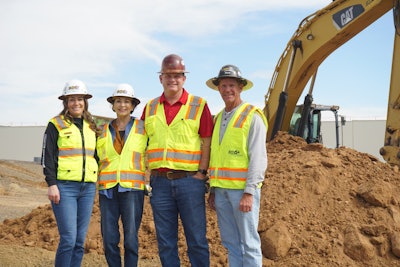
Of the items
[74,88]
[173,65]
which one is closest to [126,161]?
[74,88]

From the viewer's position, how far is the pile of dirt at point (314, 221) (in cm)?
575

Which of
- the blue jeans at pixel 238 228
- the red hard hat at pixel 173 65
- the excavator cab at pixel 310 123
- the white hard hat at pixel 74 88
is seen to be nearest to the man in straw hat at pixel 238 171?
the blue jeans at pixel 238 228

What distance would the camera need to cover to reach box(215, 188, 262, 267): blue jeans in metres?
3.95

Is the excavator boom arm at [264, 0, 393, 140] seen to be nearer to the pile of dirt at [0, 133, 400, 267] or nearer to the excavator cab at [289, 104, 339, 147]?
the excavator cab at [289, 104, 339, 147]

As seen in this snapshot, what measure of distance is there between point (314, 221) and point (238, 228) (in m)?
2.34

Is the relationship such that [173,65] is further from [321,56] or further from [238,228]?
[321,56]

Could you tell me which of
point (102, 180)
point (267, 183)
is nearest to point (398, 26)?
point (267, 183)

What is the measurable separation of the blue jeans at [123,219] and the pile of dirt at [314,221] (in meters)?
1.58

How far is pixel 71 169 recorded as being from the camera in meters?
4.27

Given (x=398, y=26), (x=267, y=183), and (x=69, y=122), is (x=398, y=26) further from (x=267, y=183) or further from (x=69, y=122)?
(x=69, y=122)

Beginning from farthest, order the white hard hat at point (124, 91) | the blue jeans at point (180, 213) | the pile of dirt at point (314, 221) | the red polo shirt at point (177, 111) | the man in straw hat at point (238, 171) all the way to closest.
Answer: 1. the pile of dirt at point (314, 221)
2. the white hard hat at point (124, 91)
3. the red polo shirt at point (177, 111)
4. the blue jeans at point (180, 213)
5. the man in straw hat at point (238, 171)

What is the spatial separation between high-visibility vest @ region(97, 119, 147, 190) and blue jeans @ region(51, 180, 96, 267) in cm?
18

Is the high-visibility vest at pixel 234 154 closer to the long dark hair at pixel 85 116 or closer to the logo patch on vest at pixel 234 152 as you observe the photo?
the logo patch on vest at pixel 234 152

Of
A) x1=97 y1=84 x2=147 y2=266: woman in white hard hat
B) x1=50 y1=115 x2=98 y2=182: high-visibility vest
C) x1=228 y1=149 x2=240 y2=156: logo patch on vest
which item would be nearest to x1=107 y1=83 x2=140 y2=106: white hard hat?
x1=97 y1=84 x2=147 y2=266: woman in white hard hat
